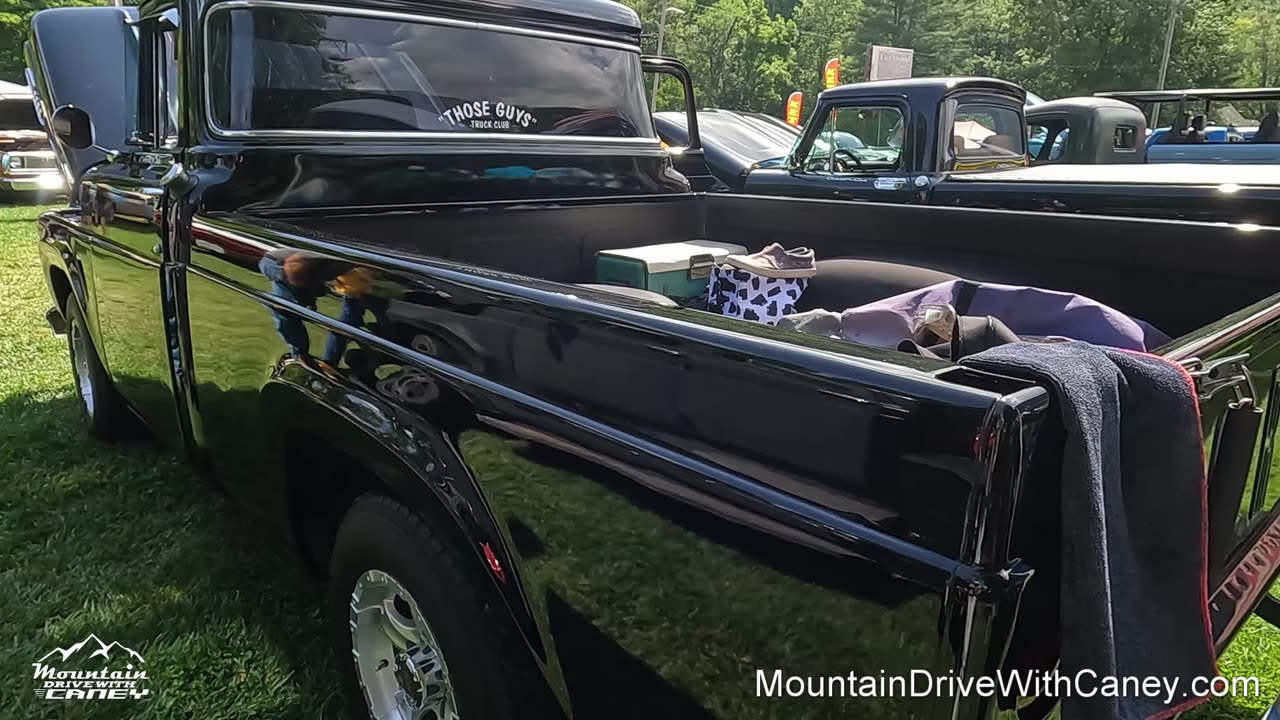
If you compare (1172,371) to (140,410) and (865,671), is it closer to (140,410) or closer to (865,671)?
(865,671)

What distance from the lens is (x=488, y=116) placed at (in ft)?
10.6

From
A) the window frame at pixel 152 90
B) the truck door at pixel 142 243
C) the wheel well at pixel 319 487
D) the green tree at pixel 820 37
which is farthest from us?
the green tree at pixel 820 37

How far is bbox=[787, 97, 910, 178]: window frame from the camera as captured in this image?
5938 mm

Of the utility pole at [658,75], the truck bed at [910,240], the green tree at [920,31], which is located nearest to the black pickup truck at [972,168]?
the utility pole at [658,75]

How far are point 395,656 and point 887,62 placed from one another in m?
13.6

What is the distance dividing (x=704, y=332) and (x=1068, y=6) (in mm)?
42873

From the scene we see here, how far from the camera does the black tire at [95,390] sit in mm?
3721

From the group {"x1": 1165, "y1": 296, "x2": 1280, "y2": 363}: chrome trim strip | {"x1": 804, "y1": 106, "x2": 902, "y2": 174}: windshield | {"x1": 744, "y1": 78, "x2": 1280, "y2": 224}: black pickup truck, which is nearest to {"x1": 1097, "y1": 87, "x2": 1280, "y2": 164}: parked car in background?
{"x1": 744, "y1": 78, "x2": 1280, "y2": 224}: black pickup truck

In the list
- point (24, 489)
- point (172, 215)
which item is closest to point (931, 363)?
point (172, 215)

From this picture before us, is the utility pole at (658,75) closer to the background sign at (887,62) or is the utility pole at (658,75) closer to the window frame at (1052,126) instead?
the window frame at (1052,126)

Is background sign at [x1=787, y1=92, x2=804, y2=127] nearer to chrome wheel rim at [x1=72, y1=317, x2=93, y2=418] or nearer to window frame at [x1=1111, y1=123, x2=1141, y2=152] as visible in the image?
window frame at [x1=1111, y1=123, x2=1141, y2=152]

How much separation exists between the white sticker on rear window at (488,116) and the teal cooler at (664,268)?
0.57 metres

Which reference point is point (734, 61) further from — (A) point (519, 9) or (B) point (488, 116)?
(B) point (488, 116)

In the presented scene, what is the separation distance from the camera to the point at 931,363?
111cm
